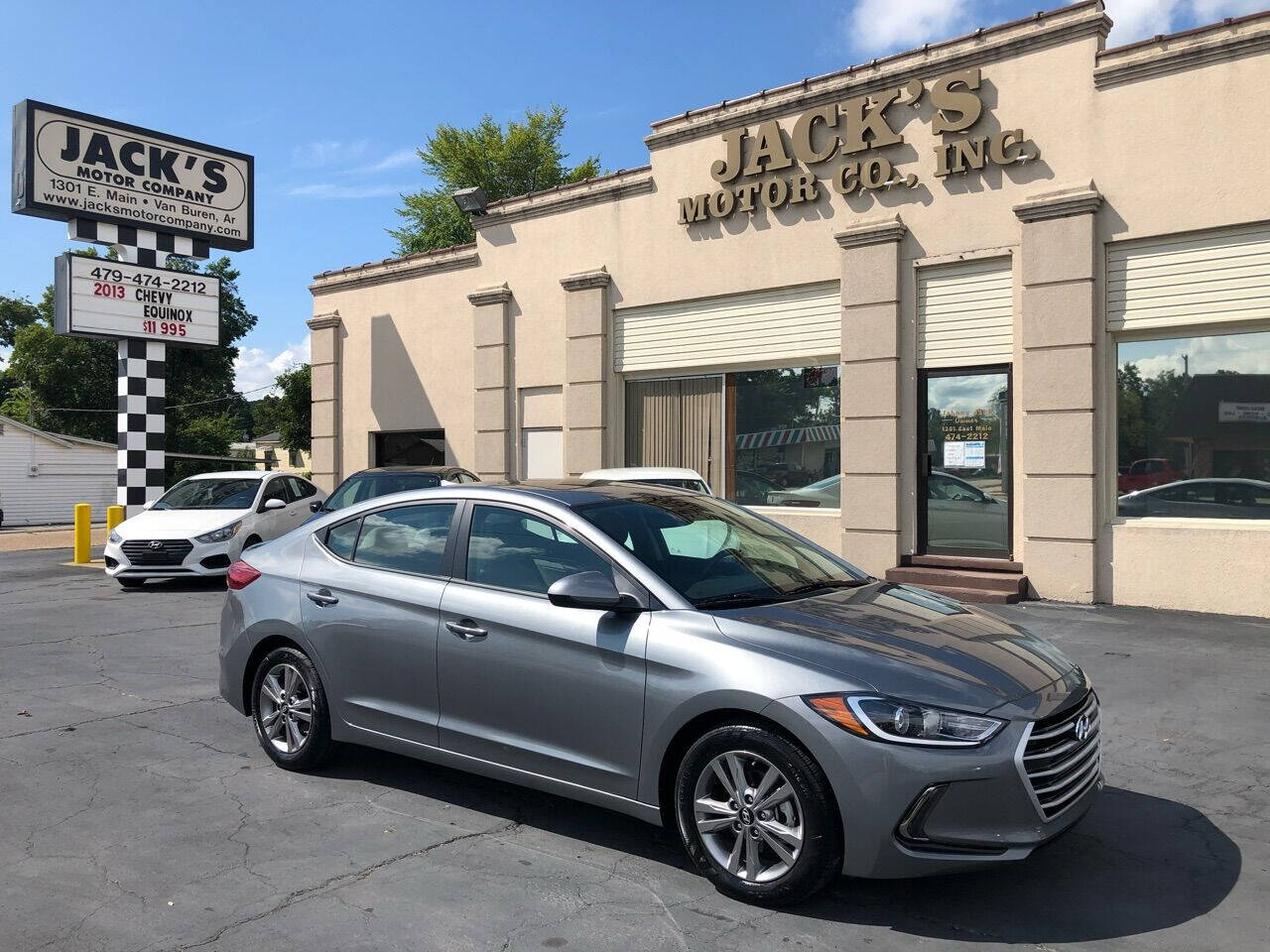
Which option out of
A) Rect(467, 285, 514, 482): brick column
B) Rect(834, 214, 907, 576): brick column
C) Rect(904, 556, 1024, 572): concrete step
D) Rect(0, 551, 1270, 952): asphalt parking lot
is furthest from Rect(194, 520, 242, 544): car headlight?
Rect(904, 556, 1024, 572): concrete step

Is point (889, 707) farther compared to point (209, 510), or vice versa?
point (209, 510)

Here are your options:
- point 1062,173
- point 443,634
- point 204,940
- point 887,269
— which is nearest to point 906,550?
point 887,269

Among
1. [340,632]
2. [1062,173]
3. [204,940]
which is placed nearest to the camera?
[204,940]

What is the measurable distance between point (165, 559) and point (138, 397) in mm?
5614

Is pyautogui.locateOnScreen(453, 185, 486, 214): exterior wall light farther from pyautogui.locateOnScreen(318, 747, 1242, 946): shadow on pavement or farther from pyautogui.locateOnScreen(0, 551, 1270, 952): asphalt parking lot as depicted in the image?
pyautogui.locateOnScreen(318, 747, 1242, 946): shadow on pavement

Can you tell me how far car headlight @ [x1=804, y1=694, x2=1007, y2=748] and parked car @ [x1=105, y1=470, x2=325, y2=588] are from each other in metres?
10.8

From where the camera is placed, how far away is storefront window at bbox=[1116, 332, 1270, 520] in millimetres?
9930

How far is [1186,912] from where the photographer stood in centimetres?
360

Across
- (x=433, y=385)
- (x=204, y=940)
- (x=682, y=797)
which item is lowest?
(x=204, y=940)

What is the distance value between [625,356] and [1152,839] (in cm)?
1149

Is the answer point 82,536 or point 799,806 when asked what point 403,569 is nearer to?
point 799,806

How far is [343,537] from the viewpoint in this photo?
209 inches

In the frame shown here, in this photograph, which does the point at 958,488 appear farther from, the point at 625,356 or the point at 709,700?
the point at 709,700

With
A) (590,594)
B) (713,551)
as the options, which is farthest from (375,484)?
(590,594)
